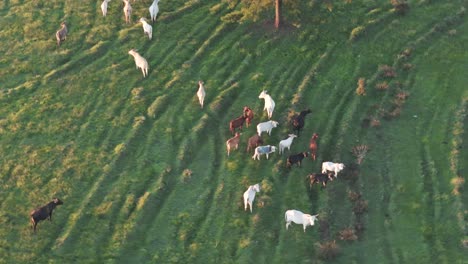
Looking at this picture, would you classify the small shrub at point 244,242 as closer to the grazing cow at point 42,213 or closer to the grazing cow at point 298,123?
the grazing cow at point 298,123

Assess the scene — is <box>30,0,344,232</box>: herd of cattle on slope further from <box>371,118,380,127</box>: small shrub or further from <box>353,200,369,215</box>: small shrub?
<box>371,118,380,127</box>: small shrub

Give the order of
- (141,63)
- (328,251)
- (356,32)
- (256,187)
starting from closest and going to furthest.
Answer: (328,251)
(256,187)
(141,63)
(356,32)

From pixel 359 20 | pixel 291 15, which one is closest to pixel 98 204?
pixel 291 15

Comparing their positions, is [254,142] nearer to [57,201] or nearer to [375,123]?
[375,123]

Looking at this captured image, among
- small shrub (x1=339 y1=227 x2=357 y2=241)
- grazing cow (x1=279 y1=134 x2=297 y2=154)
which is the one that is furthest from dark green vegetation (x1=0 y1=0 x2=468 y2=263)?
grazing cow (x1=279 y1=134 x2=297 y2=154)

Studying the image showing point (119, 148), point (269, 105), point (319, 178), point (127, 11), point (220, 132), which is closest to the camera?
point (319, 178)

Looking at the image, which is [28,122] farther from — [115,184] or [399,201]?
[399,201]

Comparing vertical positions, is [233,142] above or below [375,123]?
Result: above

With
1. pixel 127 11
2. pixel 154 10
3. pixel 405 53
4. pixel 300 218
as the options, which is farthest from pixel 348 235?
pixel 127 11
